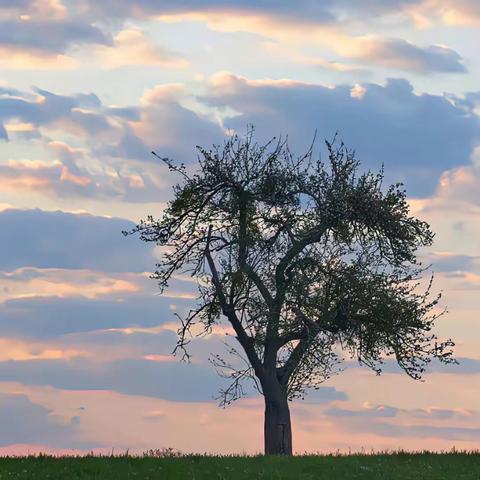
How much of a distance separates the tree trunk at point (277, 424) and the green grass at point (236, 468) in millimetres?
7476

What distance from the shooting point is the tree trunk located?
41750 millimetres

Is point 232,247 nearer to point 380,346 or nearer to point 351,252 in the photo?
point 351,252

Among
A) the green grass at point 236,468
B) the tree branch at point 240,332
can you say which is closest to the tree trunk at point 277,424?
the tree branch at point 240,332

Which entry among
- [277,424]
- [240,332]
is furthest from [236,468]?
[240,332]

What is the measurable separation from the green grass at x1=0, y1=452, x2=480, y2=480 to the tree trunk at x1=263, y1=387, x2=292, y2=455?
24.5ft

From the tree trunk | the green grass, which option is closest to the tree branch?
the tree trunk

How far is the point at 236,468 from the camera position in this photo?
3092cm

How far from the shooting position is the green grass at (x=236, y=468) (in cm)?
2970

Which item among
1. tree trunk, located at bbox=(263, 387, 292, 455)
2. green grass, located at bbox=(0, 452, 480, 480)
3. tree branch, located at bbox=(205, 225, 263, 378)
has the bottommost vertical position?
green grass, located at bbox=(0, 452, 480, 480)

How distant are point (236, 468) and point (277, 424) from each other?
11155mm

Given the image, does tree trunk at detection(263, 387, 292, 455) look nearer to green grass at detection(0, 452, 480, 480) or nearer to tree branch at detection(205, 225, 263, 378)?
tree branch at detection(205, 225, 263, 378)

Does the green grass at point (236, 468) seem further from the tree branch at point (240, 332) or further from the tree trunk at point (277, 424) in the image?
the tree branch at point (240, 332)

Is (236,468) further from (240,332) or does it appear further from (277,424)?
(240,332)

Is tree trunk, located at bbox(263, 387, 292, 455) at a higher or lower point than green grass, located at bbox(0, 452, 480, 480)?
higher
